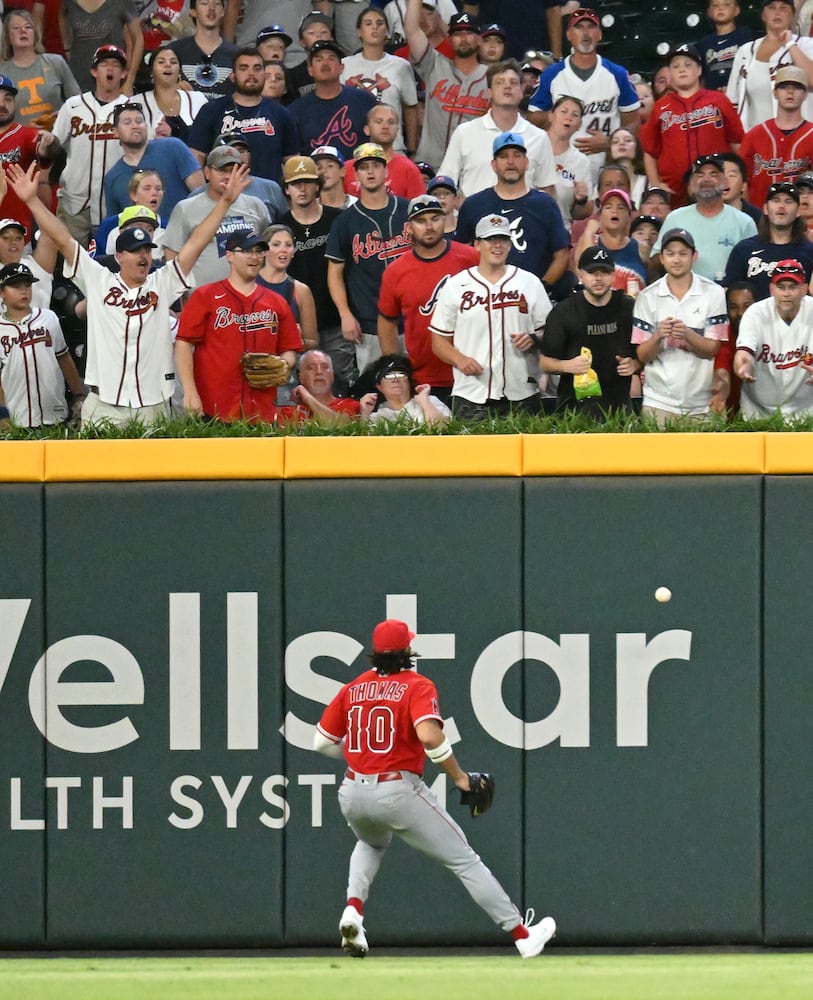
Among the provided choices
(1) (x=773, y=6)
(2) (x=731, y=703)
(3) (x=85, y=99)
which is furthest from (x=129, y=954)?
(1) (x=773, y=6)

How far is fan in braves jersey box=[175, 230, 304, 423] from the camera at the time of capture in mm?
10047

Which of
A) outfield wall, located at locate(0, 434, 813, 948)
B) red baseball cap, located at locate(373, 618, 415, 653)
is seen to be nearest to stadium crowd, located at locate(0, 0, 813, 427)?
outfield wall, located at locate(0, 434, 813, 948)

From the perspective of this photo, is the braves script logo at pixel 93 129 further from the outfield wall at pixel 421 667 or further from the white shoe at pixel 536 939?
the white shoe at pixel 536 939

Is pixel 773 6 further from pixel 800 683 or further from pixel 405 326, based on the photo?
pixel 800 683

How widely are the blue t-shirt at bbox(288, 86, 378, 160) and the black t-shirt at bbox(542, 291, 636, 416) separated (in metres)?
3.79

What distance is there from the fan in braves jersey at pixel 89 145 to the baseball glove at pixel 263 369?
342cm

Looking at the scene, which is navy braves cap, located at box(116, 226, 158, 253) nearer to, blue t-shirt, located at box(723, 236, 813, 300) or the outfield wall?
the outfield wall

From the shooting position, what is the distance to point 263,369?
9.91 meters

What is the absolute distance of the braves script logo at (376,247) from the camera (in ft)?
37.5

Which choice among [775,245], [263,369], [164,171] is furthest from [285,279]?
[775,245]

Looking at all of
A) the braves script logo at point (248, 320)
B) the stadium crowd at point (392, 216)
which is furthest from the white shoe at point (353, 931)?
the braves script logo at point (248, 320)

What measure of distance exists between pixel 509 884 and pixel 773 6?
7.99 meters

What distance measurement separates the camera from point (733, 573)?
28.1 feet

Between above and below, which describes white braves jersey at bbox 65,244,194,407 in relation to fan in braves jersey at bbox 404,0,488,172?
below
